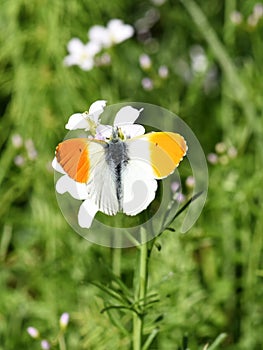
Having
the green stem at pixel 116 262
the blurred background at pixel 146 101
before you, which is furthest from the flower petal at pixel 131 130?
the green stem at pixel 116 262

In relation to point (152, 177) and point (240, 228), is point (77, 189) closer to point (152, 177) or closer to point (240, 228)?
point (152, 177)

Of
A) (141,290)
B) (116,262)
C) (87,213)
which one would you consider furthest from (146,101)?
A: (87,213)

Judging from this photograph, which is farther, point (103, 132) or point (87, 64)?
point (87, 64)

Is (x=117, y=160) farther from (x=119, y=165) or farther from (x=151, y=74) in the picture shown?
(x=151, y=74)

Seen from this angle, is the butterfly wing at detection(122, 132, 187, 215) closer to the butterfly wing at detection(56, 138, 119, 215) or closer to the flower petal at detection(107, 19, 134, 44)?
the butterfly wing at detection(56, 138, 119, 215)

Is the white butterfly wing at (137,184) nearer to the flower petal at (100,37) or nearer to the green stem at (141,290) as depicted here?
the green stem at (141,290)

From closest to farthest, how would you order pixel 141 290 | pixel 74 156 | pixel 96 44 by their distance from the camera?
pixel 74 156, pixel 141 290, pixel 96 44

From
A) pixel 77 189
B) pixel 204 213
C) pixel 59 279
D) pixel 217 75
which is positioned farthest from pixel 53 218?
pixel 77 189
